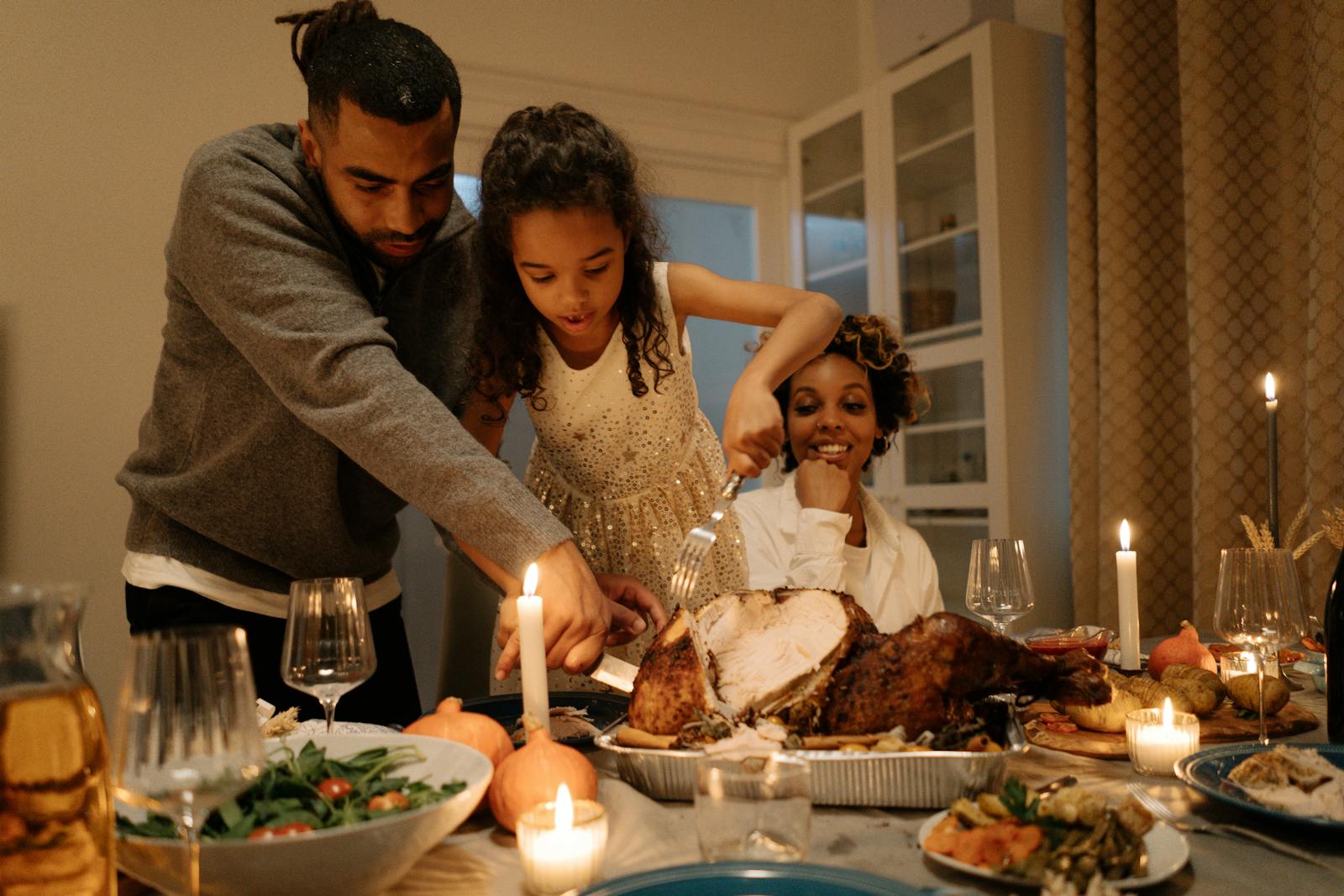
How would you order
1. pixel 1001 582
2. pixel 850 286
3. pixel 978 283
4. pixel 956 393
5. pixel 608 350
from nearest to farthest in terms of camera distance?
pixel 1001 582, pixel 608 350, pixel 978 283, pixel 956 393, pixel 850 286

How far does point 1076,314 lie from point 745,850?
8.46 feet

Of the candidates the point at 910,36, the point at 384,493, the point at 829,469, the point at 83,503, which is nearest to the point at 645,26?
the point at 910,36

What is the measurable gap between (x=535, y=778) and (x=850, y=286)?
3094 mm

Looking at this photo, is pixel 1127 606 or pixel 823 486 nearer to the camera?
pixel 1127 606

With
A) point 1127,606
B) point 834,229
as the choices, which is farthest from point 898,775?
point 834,229

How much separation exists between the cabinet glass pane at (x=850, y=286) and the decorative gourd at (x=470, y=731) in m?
2.88

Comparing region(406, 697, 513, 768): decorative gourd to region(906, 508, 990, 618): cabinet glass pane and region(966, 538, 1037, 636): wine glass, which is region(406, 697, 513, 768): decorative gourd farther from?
region(906, 508, 990, 618): cabinet glass pane

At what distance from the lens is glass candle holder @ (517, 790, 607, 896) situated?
0.66 metres

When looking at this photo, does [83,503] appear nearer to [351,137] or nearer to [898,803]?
[351,137]

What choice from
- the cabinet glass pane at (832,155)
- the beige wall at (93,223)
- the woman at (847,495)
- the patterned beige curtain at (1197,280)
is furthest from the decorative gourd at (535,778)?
the cabinet glass pane at (832,155)

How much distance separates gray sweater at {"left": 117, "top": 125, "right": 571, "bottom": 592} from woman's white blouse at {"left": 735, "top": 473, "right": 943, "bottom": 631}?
2.66 ft

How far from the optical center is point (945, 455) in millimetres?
3240

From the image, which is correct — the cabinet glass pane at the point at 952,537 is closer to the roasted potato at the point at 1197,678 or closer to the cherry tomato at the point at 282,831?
the roasted potato at the point at 1197,678

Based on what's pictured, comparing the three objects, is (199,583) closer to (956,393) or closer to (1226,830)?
(1226,830)
